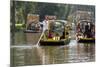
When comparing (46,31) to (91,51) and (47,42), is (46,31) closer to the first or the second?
(47,42)

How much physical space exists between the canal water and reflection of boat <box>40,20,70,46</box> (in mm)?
41

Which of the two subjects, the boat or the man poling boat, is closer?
the boat

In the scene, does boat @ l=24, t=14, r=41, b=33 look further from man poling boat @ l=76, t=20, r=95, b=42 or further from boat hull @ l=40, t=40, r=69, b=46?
man poling boat @ l=76, t=20, r=95, b=42

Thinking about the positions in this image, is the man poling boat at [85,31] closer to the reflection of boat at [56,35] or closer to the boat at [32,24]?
the reflection of boat at [56,35]

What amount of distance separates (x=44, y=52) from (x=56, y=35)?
175 millimetres

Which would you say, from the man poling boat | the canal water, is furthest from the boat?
the man poling boat

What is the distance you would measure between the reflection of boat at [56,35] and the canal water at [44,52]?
0.14 ft

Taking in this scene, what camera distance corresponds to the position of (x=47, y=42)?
154 cm

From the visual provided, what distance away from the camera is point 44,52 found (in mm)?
1528

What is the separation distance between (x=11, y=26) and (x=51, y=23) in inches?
13.0

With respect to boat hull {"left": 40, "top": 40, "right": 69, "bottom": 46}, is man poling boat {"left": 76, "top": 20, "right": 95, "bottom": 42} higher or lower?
higher

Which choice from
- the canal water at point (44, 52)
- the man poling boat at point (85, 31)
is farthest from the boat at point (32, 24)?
the man poling boat at point (85, 31)

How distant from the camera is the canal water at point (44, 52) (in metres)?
1.47

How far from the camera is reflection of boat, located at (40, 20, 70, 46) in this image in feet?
5.06
